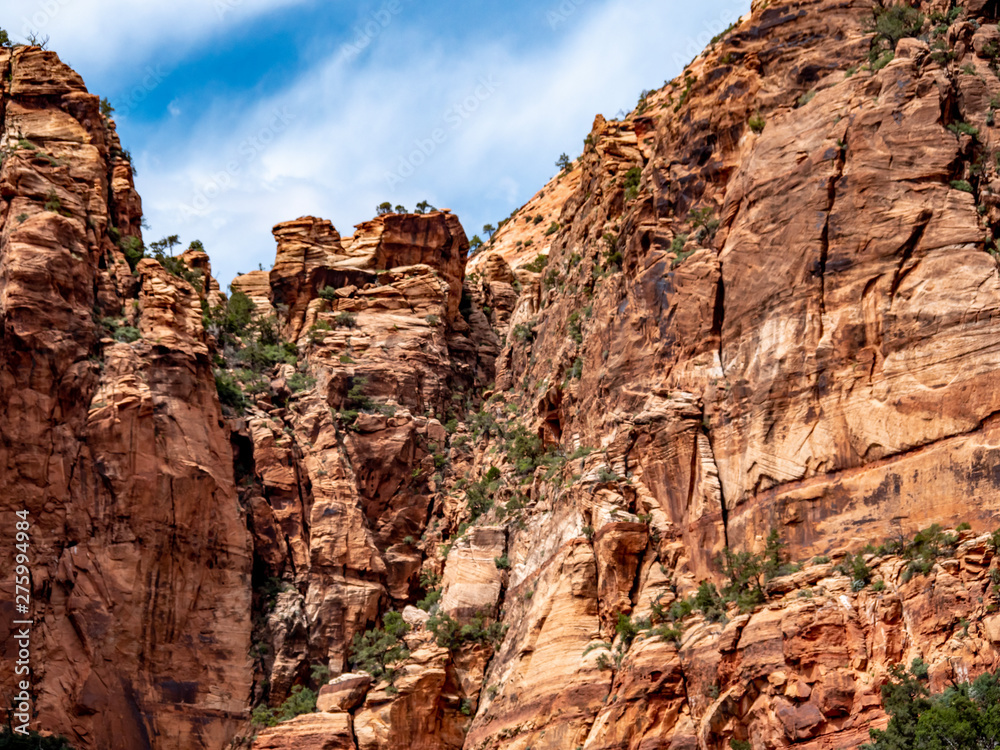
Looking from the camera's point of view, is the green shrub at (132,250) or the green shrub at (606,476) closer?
the green shrub at (606,476)

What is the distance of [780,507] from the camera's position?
4244cm

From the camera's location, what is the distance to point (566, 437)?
57.8 meters

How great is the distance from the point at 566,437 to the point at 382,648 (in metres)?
12.3

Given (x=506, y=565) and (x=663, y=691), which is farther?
(x=506, y=565)

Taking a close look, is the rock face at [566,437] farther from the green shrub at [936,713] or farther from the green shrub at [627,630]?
the green shrub at [936,713]

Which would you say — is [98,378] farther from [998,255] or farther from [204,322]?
[998,255]

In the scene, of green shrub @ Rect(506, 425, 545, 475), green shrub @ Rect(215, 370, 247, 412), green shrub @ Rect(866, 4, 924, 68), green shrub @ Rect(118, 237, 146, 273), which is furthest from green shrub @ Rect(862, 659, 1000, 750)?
green shrub @ Rect(118, 237, 146, 273)

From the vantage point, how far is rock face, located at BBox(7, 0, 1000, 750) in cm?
3975

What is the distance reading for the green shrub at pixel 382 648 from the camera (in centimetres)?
5472

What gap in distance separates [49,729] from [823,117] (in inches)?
1499

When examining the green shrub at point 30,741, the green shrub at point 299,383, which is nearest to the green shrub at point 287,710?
the green shrub at point 30,741

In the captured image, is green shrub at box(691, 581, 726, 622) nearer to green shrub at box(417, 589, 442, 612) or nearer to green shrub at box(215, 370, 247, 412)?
green shrub at box(417, 589, 442, 612)

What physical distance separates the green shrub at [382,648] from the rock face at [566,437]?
0.18 metres

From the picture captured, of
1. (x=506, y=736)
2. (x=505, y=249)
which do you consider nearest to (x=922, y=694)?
(x=506, y=736)
